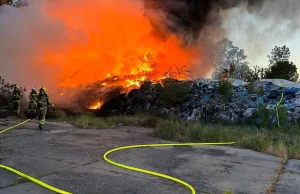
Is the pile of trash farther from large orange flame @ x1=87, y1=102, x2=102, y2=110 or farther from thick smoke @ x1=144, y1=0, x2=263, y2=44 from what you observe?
thick smoke @ x1=144, y1=0, x2=263, y2=44

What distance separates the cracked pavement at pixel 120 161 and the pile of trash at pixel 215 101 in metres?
4.16

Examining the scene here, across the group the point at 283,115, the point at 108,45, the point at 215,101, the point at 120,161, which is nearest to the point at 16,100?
the point at 108,45

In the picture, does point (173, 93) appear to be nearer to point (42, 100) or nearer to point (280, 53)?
point (42, 100)

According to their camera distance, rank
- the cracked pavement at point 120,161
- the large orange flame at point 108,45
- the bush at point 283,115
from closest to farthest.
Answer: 1. the cracked pavement at point 120,161
2. the bush at point 283,115
3. the large orange flame at point 108,45

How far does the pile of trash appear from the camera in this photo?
11742 mm

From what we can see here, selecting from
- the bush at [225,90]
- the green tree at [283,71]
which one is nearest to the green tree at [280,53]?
the green tree at [283,71]

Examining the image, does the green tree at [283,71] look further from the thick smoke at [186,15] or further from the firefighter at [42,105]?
the firefighter at [42,105]

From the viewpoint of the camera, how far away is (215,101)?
12664mm

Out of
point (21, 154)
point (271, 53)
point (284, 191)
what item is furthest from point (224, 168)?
point (271, 53)

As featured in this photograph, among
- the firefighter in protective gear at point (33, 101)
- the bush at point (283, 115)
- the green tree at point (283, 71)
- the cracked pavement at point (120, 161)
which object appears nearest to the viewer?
the cracked pavement at point (120, 161)

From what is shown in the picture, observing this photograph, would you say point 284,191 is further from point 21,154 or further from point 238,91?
point 238,91

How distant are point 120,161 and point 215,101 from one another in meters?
7.24

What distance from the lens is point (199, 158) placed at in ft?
21.9

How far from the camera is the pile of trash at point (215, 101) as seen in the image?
462 inches
